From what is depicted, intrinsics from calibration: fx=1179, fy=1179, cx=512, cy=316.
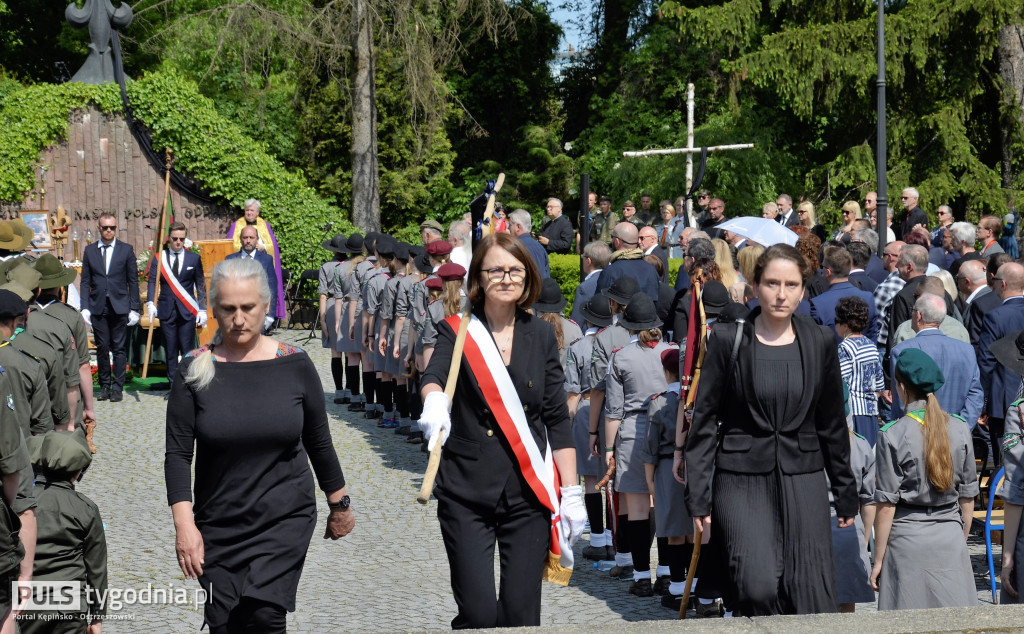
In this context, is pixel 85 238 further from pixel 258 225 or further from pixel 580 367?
pixel 580 367

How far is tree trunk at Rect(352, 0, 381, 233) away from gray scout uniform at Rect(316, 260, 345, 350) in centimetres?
992

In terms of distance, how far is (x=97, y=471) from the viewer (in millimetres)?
10961

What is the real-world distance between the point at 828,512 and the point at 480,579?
1514mm

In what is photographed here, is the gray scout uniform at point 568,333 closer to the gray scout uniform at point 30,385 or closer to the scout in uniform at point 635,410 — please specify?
the scout in uniform at point 635,410

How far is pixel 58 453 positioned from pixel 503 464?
191 centimetres

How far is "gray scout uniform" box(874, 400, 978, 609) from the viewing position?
17.8 ft

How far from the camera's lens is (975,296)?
9297mm

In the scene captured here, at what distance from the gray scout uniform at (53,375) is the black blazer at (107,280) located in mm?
7142

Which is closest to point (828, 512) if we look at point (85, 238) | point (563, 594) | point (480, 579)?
point (480, 579)

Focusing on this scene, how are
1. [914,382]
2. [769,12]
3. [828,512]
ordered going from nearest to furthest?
[828,512] < [914,382] < [769,12]

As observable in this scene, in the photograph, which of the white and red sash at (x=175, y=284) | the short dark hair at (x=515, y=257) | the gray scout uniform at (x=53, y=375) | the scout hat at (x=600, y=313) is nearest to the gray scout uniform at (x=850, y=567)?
the short dark hair at (x=515, y=257)

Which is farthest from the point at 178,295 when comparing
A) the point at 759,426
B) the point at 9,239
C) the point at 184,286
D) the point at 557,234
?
the point at 759,426

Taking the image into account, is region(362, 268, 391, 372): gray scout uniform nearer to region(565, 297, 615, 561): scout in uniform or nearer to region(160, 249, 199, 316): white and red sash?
region(160, 249, 199, 316): white and red sash

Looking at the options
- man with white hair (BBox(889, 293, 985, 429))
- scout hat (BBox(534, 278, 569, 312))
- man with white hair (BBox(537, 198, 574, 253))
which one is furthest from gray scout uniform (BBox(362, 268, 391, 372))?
man with white hair (BBox(889, 293, 985, 429))
